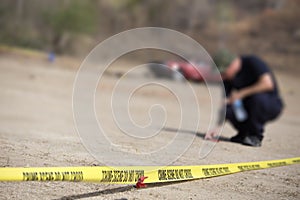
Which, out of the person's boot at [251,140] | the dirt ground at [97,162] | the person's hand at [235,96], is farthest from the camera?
the person's boot at [251,140]

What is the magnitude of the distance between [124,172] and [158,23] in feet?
175

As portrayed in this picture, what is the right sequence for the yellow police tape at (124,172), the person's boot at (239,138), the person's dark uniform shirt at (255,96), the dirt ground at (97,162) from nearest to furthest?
the yellow police tape at (124,172) → the dirt ground at (97,162) → the person's dark uniform shirt at (255,96) → the person's boot at (239,138)

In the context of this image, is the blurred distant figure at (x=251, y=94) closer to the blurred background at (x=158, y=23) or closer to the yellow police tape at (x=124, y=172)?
the yellow police tape at (x=124, y=172)

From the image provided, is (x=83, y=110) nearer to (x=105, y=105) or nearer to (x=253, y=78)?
(x=105, y=105)

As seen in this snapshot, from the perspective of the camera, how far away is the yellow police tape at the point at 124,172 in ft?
14.0

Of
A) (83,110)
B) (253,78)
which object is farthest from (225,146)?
(83,110)

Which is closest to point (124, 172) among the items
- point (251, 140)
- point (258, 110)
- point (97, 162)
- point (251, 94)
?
point (97, 162)

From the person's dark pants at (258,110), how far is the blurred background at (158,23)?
1086 inches

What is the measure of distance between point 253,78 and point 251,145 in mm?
1226

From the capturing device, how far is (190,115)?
13531mm

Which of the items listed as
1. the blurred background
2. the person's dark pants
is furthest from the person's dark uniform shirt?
the blurred background

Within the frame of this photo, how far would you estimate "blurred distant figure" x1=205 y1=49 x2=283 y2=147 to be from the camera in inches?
269

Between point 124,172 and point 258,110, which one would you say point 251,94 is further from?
point 124,172

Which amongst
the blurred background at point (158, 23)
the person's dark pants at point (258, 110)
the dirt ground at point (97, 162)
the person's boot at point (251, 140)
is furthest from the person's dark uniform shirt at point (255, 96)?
the blurred background at point (158, 23)
